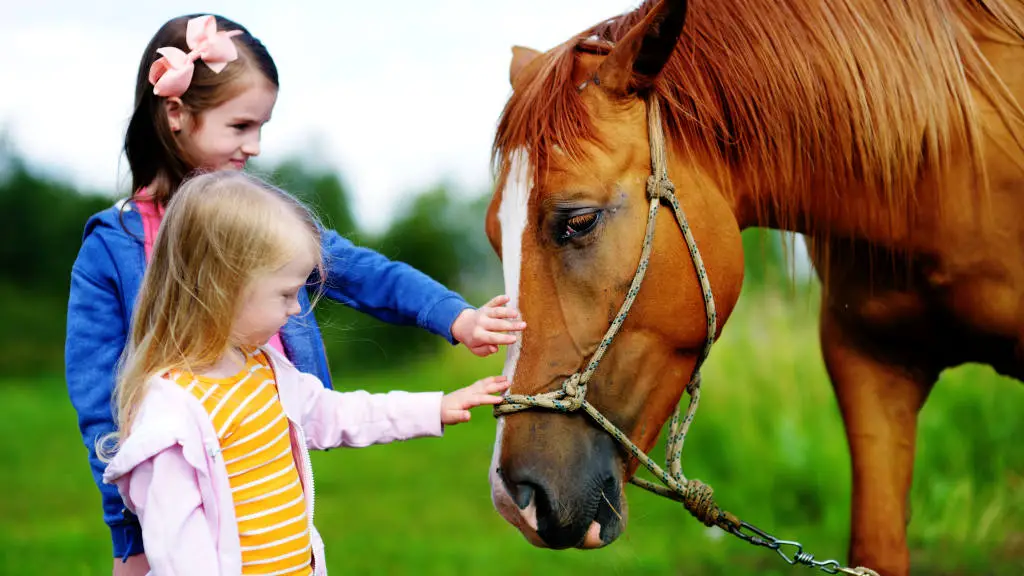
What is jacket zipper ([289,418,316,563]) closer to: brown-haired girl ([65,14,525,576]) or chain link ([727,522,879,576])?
brown-haired girl ([65,14,525,576])

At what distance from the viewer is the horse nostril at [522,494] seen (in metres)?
1.83

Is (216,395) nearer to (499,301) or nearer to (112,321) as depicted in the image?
(112,321)

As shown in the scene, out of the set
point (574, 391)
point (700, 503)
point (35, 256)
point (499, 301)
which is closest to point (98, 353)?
point (499, 301)

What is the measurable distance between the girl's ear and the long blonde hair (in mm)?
405

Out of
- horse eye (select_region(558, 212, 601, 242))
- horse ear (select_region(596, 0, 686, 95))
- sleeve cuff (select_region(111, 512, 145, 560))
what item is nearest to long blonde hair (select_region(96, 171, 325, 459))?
sleeve cuff (select_region(111, 512, 145, 560))

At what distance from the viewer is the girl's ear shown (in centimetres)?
202

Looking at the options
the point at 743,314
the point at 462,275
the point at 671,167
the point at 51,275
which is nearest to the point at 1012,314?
the point at 671,167

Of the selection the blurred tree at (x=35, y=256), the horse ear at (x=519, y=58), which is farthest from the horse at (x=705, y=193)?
the blurred tree at (x=35, y=256)

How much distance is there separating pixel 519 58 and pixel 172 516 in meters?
1.58

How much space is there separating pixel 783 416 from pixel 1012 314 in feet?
10.9

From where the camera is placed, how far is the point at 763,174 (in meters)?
2.15

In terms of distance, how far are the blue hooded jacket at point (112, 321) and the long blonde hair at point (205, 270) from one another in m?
0.24

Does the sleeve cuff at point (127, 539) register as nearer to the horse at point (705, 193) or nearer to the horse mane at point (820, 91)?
the horse at point (705, 193)

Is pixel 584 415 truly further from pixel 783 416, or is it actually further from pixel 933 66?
pixel 783 416
